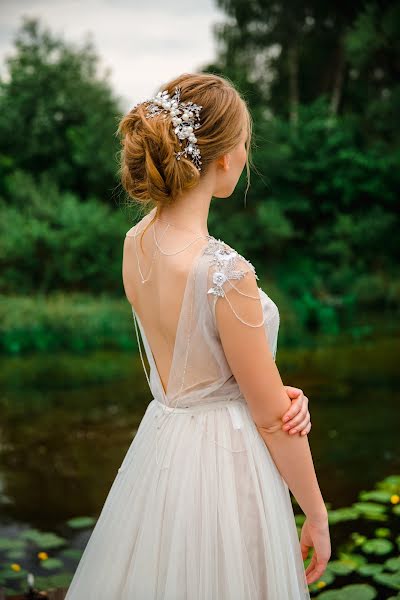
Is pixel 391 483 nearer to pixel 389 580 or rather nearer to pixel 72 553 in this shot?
pixel 389 580

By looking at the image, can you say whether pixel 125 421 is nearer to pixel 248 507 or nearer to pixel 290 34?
pixel 248 507

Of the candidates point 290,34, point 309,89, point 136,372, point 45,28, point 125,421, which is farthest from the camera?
point 309,89

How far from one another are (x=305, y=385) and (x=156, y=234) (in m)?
4.98

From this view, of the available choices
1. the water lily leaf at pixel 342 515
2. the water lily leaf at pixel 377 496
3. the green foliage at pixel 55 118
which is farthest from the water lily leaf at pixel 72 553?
the green foliage at pixel 55 118

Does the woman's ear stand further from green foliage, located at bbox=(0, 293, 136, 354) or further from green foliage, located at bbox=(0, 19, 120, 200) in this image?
green foliage, located at bbox=(0, 19, 120, 200)

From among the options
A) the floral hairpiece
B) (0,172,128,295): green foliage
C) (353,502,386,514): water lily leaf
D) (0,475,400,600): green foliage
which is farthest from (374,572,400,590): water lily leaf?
(0,172,128,295): green foliage

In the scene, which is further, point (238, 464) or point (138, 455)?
point (138, 455)

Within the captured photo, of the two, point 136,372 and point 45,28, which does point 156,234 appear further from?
point 45,28

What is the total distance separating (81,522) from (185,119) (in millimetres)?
2730

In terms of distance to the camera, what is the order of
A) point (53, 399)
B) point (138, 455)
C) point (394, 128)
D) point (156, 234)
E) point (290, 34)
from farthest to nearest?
1. point (290, 34)
2. point (394, 128)
3. point (53, 399)
4. point (138, 455)
5. point (156, 234)

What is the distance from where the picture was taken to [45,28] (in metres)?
12.3

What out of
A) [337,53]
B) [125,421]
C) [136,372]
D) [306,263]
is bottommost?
[306,263]

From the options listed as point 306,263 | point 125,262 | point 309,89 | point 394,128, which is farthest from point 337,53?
point 125,262

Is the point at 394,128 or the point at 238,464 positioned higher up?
the point at 238,464
